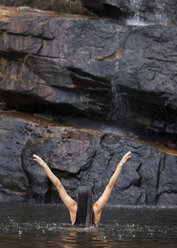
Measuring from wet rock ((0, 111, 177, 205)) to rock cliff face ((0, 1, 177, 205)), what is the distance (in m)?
0.04

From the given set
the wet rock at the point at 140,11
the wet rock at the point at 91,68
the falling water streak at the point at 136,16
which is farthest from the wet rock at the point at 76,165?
the wet rock at the point at 140,11

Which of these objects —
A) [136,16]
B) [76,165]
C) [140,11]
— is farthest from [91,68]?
[140,11]

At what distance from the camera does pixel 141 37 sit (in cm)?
1816

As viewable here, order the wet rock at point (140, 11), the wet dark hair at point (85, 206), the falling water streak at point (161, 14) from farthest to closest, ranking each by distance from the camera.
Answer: the falling water streak at point (161, 14), the wet rock at point (140, 11), the wet dark hair at point (85, 206)

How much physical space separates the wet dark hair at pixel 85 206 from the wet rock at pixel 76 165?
917cm

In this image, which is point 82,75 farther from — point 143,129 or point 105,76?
point 143,129

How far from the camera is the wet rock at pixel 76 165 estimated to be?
16766 millimetres

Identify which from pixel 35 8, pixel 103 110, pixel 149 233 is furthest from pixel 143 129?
pixel 149 233

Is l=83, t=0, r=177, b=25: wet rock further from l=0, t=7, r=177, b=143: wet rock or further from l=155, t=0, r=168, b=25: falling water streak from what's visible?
l=0, t=7, r=177, b=143: wet rock

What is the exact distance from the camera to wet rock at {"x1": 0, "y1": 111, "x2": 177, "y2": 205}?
1677 cm

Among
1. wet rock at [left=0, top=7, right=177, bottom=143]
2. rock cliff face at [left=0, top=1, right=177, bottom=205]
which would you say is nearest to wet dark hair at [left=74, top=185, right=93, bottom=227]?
rock cliff face at [left=0, top=1, right=177, bottom=205]

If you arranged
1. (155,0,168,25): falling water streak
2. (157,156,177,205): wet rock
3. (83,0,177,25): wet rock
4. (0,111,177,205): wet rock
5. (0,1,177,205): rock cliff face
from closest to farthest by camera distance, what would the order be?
(157,156,177,205): wet rock → (0,111,177,205): wet rock → (0,1,177,205): rock cliff face → (83,0,177,25): wet rock → (155,0,168,25): falling water streak

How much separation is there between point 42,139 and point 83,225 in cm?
1024

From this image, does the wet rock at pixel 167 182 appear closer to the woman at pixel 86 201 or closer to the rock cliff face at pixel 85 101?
the rock cliff face at pixel 85 101
